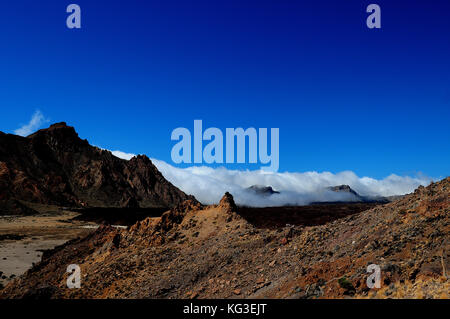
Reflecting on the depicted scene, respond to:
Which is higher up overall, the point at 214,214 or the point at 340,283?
the point at 214,214

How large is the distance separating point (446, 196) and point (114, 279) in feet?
62.7

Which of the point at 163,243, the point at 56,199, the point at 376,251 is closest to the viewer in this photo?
the point at 376,251

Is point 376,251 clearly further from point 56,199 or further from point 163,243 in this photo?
point 56,199

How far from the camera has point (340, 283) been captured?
39.5ft

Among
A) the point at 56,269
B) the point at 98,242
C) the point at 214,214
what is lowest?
the point at 56,269

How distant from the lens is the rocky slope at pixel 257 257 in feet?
40.3

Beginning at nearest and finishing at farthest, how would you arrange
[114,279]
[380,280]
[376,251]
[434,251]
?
[380,280], [434,251], [376,251], [114,279]

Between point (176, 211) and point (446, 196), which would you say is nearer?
point (446, 196)

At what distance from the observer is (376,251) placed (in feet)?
46.5

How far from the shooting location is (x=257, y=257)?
63.4 ft

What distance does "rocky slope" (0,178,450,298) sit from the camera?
1229 cm
